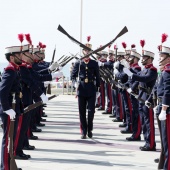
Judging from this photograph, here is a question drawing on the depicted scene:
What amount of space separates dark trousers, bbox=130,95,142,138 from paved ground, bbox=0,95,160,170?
274mm

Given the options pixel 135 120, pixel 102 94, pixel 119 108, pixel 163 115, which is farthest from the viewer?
pixel 102 94

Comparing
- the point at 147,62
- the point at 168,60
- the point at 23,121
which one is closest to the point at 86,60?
the point at 147,62

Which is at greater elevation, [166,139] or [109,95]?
[109,95]

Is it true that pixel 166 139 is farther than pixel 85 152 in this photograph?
No

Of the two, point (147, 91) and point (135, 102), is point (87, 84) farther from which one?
point (147, 91)

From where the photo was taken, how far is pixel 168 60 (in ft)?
23.1

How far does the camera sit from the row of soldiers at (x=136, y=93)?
6836 mm

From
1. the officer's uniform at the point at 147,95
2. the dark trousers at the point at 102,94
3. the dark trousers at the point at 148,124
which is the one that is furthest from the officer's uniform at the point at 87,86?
the dark trousers at the point at 102,94

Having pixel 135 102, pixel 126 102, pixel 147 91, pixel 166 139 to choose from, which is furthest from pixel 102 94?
pixel 166 139

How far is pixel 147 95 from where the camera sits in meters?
8.65

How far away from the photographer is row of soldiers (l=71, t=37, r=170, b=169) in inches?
269

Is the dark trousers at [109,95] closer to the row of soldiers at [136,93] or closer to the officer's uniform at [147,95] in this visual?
the row of soldiers at [136,93]

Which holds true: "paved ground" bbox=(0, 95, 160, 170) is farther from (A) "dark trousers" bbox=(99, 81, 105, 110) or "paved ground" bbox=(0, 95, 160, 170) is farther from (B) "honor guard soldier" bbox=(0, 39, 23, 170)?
(A) "dark trousers" bbox=(99, 81, 105, 110)

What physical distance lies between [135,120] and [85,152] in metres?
1.85
